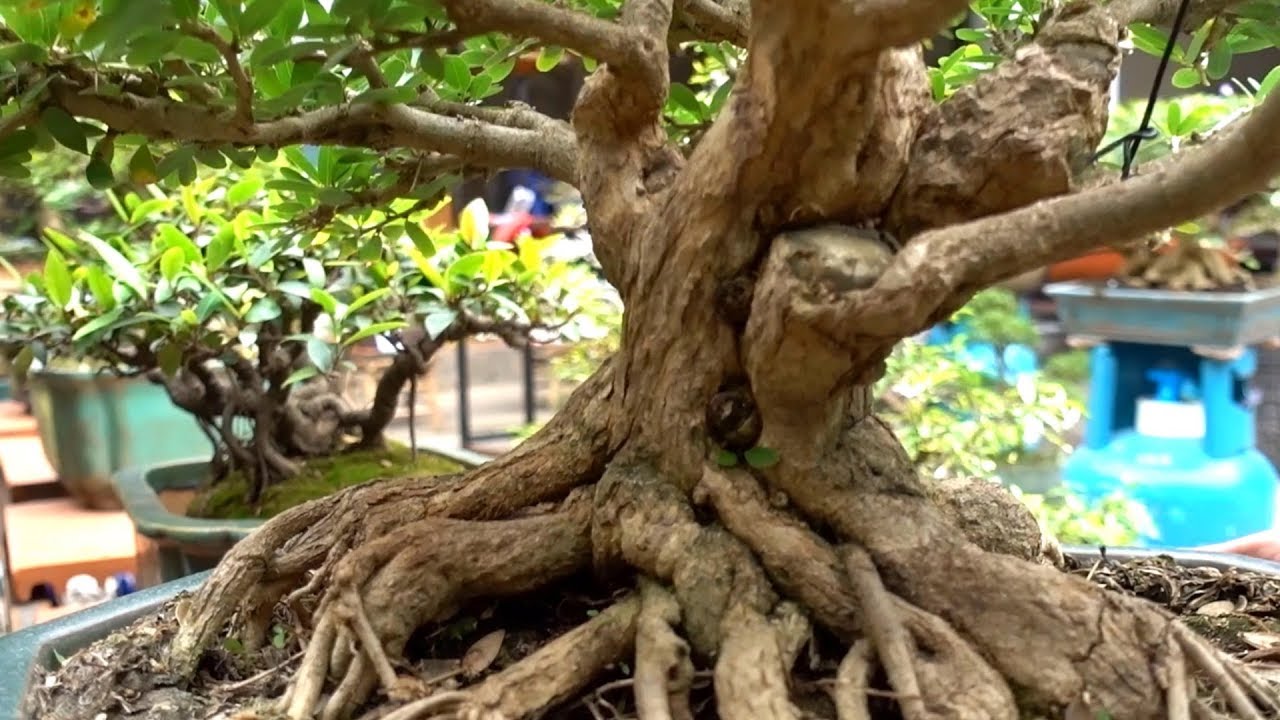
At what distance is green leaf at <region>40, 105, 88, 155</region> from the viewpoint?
635 mm

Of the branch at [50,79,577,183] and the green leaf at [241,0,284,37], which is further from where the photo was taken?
the branch at [50,79,577,183]

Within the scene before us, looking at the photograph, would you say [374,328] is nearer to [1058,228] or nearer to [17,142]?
[17,142]

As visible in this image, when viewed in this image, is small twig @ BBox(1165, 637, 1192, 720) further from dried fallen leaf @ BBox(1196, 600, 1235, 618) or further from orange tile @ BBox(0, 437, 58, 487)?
orange tile @ BBox(0, 437, 58, 487)

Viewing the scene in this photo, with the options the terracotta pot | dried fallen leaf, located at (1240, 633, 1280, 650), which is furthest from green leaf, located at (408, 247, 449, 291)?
the terracotta pot

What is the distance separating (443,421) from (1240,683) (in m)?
2.41

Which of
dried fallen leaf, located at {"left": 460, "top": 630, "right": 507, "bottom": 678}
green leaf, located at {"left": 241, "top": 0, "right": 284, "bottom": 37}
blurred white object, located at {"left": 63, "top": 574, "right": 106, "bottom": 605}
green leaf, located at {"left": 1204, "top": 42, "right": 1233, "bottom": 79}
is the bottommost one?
blurred white object, located at {"left": 63, "top": 574, "right": 106, "bottom": 605}

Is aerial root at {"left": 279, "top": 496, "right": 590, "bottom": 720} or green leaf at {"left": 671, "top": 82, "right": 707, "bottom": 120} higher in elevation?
green leaf at {"left": 671, "top": 82, "right": 707, "bottom": 120}

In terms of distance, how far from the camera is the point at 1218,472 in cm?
212

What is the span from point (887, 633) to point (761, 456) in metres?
0.12

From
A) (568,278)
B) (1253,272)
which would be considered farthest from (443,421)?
(1253,272)

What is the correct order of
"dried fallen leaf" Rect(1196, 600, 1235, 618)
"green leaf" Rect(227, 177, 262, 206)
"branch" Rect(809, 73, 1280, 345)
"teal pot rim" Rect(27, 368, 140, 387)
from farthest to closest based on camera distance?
"teal pot rim" Rect(27, 368, 140, 387) < "green leaf" Rect(227, 177, 262, 206) < "dried fallen leaf" Rect(1196, 600, 1235, 618) < "branch" Rect(809, 73, 1280, 345)

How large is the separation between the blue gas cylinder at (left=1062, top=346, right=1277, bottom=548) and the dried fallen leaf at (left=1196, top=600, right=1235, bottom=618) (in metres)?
Result: 1.34

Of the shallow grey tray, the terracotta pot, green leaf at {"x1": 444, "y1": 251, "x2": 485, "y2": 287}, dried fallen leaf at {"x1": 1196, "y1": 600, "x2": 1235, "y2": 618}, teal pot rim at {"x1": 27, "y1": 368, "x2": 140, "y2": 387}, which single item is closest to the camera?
dried fallen leaf at {"x1": 1196, "y1": 600, "x2": 1235, "y2": 618}

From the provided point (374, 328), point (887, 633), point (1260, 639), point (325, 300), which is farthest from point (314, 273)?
point (1260, 639)
